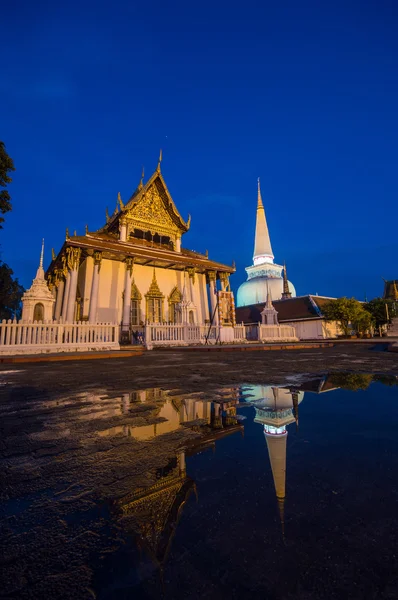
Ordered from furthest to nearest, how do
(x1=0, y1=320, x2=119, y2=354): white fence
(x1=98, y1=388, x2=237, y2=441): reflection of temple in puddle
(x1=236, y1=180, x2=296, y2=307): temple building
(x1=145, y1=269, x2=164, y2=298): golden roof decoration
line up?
(x1=236, y1=180, x2=296, y2=307): temple building
(x1=145, y1=269, x2=164, y2=298): golden roof decoration
(x1=0, y1=320, x2=119, y2=354): white fence
(x1=98, y1=388, x2=237, y2=441): reflection of temple in puddle

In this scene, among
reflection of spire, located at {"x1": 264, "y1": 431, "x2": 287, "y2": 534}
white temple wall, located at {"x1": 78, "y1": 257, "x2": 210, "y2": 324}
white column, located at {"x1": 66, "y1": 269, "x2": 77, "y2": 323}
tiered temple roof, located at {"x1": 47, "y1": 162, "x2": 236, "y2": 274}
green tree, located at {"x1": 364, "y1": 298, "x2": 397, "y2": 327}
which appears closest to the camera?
reflection of spire, located at {"x1": 264, "y1": 431, "x2": 287, "y2": 534}

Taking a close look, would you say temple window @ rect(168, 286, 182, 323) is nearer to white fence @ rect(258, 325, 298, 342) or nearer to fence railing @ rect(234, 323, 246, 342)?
fence railing @ rect(234, 323, 246, 342)

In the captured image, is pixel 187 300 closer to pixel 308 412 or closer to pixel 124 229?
pixel 124 229

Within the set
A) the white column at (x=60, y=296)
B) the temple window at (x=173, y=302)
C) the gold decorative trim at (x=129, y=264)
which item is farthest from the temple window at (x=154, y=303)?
the white column at (x=60, y=296)

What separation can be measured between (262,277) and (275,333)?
3490 cm

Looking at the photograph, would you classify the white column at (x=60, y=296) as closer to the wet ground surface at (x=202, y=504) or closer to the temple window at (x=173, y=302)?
the temple window at (x=173, y=302)

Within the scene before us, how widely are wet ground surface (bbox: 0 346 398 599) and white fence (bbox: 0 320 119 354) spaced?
9.92 m

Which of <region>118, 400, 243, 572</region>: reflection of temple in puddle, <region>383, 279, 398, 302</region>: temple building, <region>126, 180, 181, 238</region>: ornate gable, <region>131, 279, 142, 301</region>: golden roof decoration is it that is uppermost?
<region>126, 180, 181, 238</region>: ornate gable

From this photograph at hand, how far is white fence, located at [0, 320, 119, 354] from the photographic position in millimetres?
10688

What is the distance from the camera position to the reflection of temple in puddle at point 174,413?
6.51 feet

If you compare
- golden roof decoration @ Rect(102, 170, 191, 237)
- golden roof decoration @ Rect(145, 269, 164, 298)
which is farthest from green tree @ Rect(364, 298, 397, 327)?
golden roof decoration @ Rect(145, 269, 164, 298)

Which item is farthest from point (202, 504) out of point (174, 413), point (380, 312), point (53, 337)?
point (380, 312)

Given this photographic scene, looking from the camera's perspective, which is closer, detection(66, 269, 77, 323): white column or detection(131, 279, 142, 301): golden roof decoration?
detection(66, 269, 77, 323): white column

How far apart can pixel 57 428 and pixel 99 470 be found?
0.92 m
